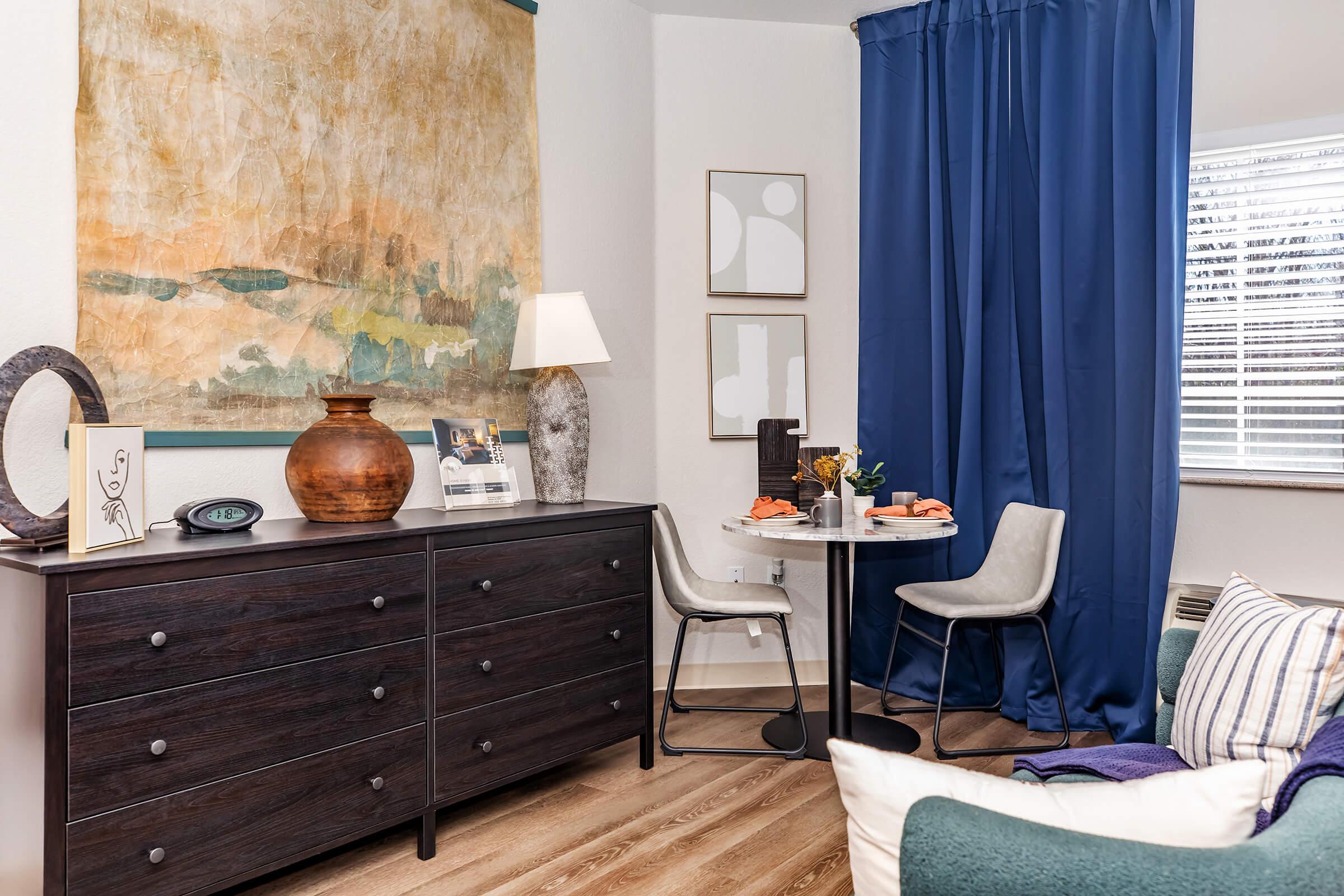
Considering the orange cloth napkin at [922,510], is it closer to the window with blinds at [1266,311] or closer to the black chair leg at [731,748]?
the black chair leg at [731,748]

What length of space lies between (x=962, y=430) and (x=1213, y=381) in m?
0.90

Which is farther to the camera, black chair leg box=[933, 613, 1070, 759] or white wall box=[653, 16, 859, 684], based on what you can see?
white wall box=[653, 16, 859, 684]

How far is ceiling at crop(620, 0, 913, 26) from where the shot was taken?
141 inches

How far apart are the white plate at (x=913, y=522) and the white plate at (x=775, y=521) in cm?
29

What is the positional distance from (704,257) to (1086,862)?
10.4 ft

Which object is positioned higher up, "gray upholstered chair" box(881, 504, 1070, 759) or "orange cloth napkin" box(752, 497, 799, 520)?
"orange cloth napkin" box(752, 497, 799, 520)

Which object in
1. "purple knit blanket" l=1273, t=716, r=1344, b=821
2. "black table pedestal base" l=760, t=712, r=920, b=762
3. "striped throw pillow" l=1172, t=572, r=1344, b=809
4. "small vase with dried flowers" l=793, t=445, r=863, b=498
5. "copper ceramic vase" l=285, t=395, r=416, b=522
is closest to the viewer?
"purple knit blanket" l=1273, t=716, r=1344, b=821

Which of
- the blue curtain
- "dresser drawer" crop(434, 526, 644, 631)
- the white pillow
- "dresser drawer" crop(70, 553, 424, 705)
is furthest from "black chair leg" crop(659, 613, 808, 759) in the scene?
the white pillow

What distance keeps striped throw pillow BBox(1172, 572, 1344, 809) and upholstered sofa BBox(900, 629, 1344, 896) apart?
0.70 meters

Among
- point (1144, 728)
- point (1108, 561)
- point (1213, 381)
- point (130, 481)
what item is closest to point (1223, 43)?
point (1213, 381)

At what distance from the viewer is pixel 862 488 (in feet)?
10.6

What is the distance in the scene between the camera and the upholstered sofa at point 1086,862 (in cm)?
78

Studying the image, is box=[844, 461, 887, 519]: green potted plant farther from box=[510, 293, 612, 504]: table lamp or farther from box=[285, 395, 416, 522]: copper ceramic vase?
box=[285, 395, 416, 522]: copper ceramic vase

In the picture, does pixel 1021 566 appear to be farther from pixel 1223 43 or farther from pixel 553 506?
pixel 1223 43
